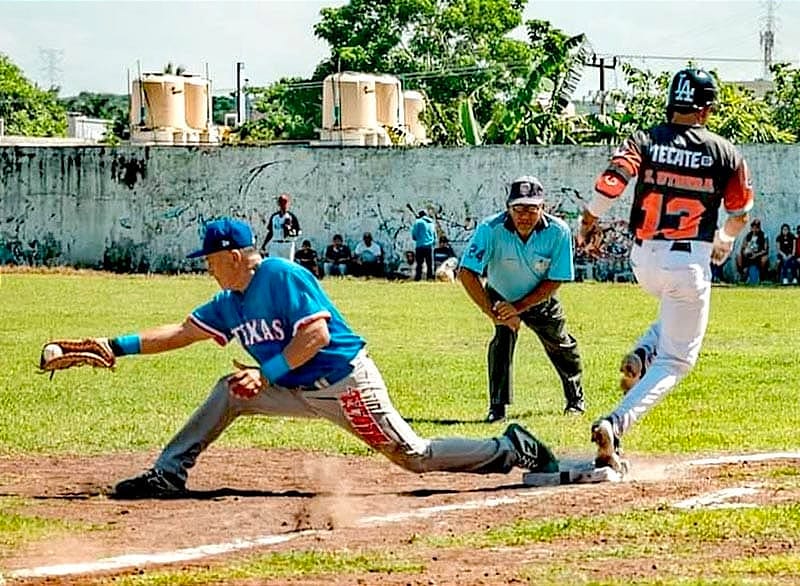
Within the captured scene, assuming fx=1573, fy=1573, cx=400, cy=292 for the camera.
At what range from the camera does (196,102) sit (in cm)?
5466

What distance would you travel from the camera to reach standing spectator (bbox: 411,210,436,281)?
38.4 metres

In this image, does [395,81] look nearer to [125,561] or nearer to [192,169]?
[192,169]

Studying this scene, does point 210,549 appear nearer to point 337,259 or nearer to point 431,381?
point 431,381

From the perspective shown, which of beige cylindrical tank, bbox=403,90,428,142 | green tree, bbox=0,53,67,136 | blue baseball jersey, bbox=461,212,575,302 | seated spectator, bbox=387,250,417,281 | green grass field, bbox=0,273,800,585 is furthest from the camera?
green tree, bbox=0,53,67,136

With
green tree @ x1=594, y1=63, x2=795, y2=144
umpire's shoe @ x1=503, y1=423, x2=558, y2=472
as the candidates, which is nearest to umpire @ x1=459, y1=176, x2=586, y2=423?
umpire's shoe @ x1=503, y1=423, x2=558, y2=472

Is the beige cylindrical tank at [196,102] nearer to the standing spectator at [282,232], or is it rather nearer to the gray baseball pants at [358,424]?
the standing spectator at [282,232]

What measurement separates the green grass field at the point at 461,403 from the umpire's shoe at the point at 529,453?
128 cm

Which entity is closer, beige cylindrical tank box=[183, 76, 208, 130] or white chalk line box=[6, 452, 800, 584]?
white chalk line box=[6, 452, 800, 584]

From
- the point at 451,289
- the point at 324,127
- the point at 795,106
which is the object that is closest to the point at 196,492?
the point at 451,289

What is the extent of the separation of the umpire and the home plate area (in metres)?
2.89

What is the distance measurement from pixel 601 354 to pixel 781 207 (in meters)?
21.7

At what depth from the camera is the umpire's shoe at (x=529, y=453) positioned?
9.32 metres

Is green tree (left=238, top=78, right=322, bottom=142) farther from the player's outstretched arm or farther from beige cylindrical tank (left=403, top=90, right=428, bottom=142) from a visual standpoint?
the player's outstretched arm

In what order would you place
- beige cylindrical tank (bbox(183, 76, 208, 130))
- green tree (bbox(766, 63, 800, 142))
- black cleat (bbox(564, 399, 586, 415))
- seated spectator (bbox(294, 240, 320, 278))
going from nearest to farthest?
black cleat (bbox(564, 399, 586, 415)) < seated spectator (bbox(294, 240, 320, 278)) < beige cylindrical tank (bbox(183, 76, 208, 130)) < green tree (bbox(766, 63, 800, 142))
